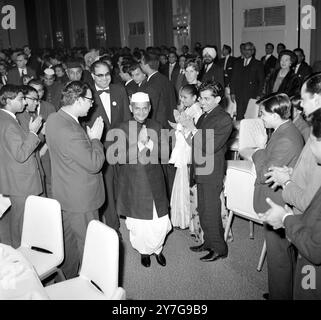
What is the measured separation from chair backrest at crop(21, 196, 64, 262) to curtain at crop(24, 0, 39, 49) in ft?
70.8

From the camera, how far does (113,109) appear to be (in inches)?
156

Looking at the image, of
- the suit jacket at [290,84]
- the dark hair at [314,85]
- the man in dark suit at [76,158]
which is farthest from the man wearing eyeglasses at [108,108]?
the suit jacket at [290,84]

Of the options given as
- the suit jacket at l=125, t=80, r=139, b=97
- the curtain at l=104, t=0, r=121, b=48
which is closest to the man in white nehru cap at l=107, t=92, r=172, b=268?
the suit jacket at l=125, t=80, r=139, b=97

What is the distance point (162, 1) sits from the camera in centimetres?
1259

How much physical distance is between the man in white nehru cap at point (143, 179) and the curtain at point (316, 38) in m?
5.93

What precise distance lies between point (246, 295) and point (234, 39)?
8.74 m

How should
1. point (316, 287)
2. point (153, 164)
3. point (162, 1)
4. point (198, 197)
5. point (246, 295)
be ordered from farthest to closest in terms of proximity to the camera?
1. point (162, 1)
2. point (198, 197)
3. point (153, 164)
4. point (246, 295)
5. point (316, 287)

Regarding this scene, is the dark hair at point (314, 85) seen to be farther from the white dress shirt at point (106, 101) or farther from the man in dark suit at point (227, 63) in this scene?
the man in dark suit at point (227, 63)

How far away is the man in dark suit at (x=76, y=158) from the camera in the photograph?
2805 mm

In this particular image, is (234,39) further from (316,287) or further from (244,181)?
(316,287)

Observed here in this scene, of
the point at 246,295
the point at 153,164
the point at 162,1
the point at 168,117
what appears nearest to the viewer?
the point at 246,295

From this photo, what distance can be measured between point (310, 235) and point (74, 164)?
1689 mm

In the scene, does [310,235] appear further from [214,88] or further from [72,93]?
[72,93]
